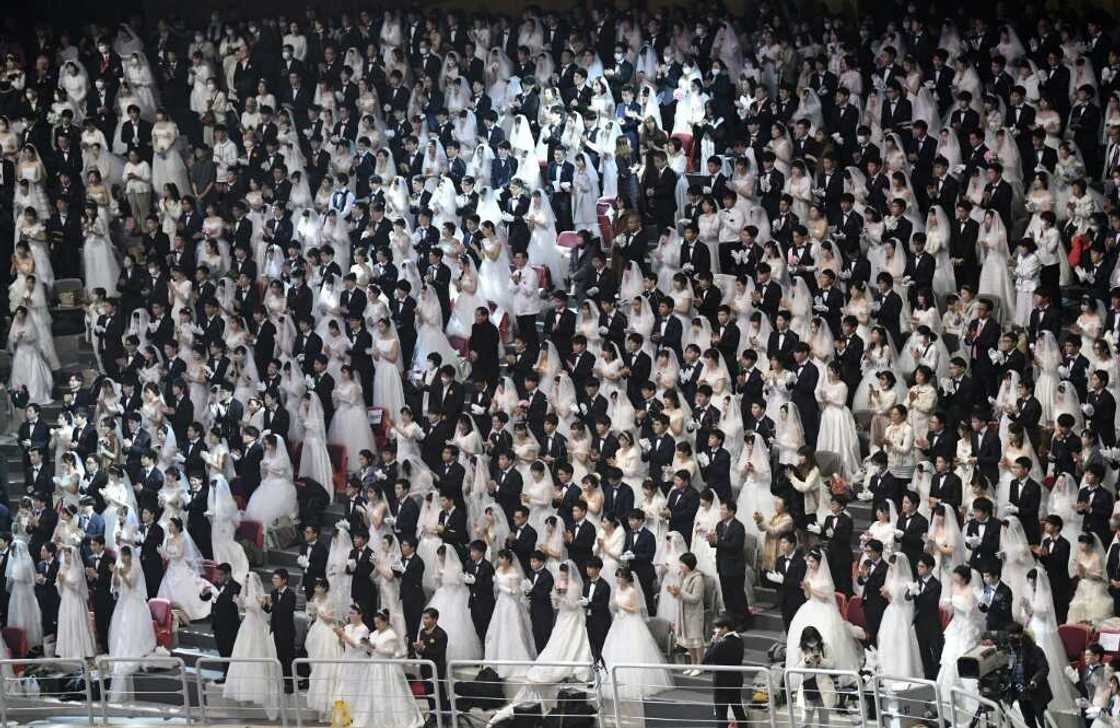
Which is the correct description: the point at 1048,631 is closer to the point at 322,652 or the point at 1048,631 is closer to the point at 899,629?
the point at 899,629

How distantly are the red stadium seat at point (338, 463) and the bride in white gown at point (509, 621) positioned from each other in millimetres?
3186

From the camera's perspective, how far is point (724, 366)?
1900cm

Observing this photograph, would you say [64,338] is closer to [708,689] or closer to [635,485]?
[635,485]

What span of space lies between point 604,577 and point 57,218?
29.9 feet

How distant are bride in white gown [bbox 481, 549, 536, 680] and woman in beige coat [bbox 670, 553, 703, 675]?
4.13 ft

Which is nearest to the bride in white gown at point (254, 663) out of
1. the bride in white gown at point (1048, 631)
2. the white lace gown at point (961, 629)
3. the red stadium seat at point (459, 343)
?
the red stadium seat at point (459, 343)

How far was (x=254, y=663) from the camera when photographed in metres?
18.1

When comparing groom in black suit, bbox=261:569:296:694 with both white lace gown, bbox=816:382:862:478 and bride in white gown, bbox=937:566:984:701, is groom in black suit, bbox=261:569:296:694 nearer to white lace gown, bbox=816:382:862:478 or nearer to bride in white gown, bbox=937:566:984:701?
white lace gown, bbox=816:382:862:478

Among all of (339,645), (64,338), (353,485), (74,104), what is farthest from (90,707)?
(74,104)

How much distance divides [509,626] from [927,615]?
134 inches

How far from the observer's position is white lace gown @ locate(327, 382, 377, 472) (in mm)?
20781

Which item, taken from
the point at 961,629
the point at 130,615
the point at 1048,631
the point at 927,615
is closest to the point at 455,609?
the point at 130,615

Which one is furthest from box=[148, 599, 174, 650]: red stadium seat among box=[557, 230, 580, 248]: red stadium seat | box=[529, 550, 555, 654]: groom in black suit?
box=[557, 230, 580, 248]: red stadium seat

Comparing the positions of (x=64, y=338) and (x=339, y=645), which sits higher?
(x=64, y=338)
